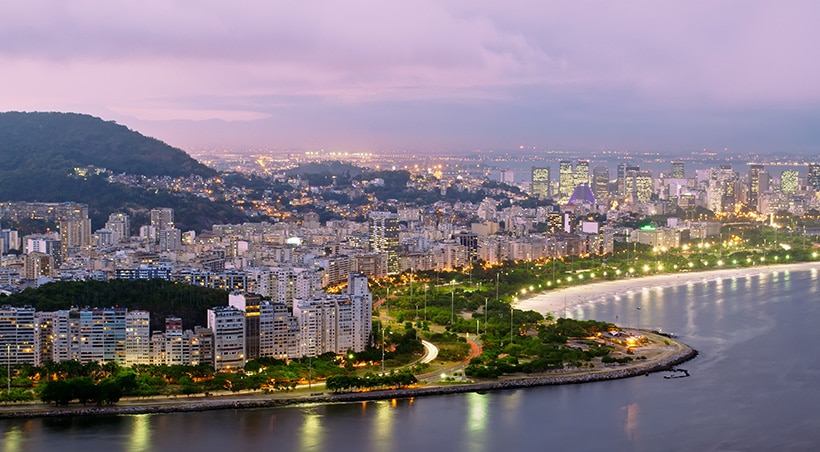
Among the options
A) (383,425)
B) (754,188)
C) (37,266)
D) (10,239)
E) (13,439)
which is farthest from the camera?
(754,188)

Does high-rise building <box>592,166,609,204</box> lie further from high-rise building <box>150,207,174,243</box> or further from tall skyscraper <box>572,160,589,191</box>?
high-rise building <box>150,207,174,243</box>

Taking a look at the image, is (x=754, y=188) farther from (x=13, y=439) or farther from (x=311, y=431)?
(x=13, y=439)

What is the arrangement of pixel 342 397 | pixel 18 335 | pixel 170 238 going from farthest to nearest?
1. pixel 170 238
2. pixel 18 335
3. pixel 342 397

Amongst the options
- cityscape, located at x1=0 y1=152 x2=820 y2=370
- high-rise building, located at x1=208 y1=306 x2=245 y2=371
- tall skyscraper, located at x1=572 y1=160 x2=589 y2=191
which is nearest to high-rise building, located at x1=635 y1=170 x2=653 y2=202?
cityscape, located at x1=0 y1=152 x2=820 y2=370

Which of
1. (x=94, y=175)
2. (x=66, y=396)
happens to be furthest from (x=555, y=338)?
(x=94, y=175)

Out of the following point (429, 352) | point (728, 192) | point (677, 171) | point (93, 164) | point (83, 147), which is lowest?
point (429, 352)

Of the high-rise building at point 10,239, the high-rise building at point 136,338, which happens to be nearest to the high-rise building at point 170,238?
the high-rise building at point 10,239

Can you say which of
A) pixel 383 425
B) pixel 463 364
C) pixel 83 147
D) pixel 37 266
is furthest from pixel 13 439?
pixel 83 147
